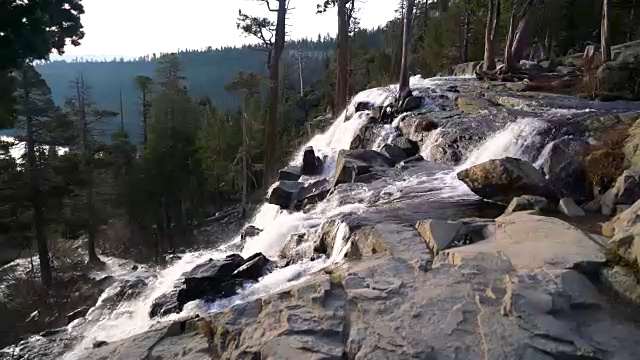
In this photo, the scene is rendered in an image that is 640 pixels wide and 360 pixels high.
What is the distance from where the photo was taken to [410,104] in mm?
13898

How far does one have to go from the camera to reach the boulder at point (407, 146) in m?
11.7

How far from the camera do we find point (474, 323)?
13.3 ft

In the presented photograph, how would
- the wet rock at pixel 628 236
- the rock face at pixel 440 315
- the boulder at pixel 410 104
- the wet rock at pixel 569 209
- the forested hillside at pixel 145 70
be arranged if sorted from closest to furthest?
the rock face at pixel 440 315 → the wet rock at pixel 628 236 → the wet rock at pixel 569 209 → the boulder at pixel 410 104 → the forested hillside at pixel 145 70

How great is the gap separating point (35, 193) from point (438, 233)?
16.8 meters

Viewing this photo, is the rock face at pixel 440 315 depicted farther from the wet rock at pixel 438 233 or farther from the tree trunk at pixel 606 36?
the tree trunk at pixel 606 36

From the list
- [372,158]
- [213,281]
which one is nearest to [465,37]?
[372,158]

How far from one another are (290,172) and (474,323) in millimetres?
9369

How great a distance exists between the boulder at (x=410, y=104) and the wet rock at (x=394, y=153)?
8.31ft

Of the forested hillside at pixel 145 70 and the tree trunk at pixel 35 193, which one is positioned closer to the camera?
the tree trunk at pixel 35 193

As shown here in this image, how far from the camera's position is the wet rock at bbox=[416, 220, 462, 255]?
5.60 metres

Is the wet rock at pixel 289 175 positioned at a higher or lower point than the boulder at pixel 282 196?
higher

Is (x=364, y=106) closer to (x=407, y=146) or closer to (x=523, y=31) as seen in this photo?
(x=407, y=146)

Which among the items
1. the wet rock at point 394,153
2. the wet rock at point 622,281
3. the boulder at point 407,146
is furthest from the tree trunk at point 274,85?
the wet rock at point 622,281

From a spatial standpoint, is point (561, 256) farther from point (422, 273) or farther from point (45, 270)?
point (45, 270)
